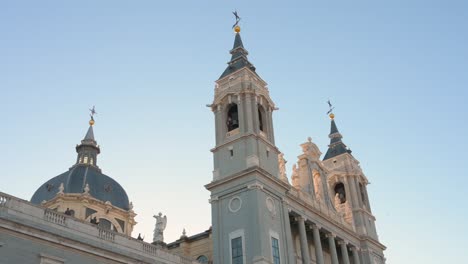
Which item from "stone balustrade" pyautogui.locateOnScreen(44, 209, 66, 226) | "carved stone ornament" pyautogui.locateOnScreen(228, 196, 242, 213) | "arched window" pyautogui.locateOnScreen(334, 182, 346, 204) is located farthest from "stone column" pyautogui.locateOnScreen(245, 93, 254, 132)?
"arched window" pyautogui.locateOnScreen(334, 182, 346, 204)

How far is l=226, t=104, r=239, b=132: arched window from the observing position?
44.4 metres

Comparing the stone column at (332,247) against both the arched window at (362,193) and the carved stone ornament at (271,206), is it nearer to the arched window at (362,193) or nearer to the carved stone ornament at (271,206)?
the carved stone ornament at (271,206)

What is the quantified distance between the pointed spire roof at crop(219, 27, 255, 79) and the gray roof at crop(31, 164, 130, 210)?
24.3 metres

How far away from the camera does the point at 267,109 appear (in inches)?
1815

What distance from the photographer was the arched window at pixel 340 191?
57.2m

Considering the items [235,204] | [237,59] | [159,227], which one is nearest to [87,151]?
[159,227]

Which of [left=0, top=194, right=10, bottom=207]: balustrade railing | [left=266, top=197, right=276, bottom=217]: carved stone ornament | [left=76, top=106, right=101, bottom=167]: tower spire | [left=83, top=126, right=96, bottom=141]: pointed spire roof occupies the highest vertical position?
[left=83, top=126, right=96, bottom=141]: pointed spire roof

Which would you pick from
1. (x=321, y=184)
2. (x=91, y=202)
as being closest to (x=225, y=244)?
(x=321, y=184)

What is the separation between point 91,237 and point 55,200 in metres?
32.9

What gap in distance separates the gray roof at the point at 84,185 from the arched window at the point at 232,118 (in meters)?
24.0

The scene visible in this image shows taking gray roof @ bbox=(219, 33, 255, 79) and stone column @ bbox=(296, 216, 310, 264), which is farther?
gray roof @ bbox=(219, 33, 255, 79)

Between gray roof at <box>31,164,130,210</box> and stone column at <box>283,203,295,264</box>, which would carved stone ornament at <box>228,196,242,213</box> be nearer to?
stone column at <box>283,203,295,264</box>

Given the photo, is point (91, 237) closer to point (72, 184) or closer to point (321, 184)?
point (321, 184)

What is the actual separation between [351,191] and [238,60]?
18952mm
